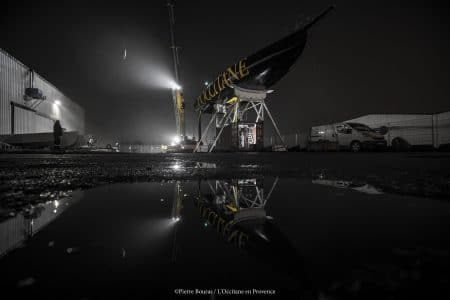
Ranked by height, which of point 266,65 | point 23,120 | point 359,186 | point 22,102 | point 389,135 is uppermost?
point 22,102

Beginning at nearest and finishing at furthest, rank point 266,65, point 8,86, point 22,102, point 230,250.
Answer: point 230,250, point 266,65, point 8,86, point 22,102

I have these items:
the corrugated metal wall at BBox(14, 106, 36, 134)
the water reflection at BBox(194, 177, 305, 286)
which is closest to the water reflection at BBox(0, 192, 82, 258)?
the water reflection at BBox(194, 177, 305, 286)

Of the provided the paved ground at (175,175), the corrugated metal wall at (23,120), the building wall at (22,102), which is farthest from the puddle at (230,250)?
the corrugated metal wall at (23,120)

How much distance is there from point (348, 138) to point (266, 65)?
699 cm

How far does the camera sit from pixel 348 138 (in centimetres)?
1453

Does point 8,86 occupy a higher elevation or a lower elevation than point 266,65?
higher

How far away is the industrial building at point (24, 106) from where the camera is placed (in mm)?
19297

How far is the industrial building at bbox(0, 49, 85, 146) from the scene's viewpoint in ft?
63.3

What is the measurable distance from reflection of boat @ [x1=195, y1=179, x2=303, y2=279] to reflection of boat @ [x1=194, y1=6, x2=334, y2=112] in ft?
33.4

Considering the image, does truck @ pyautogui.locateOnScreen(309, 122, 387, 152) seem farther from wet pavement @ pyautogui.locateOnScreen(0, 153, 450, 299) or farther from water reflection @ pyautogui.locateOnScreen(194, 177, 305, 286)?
water reflection @ pyautogui.locateOnScreen(194, 177, 305, 286)

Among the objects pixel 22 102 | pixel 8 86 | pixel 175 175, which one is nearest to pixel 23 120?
pixel 22 102

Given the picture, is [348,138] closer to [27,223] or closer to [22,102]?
[27,223]

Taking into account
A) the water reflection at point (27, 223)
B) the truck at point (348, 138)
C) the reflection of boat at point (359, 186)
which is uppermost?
the truck at point (348, 138)

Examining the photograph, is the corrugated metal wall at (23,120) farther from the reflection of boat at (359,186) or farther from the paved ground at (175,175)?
the reflection of boat at (359,186)
